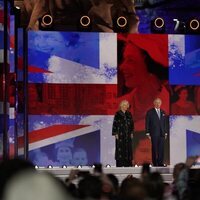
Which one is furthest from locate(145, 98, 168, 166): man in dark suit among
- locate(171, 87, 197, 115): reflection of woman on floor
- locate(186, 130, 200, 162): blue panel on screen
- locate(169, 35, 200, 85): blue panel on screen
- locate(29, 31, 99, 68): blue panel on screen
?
locate(29, 31, 99, 68): blue panel on screen

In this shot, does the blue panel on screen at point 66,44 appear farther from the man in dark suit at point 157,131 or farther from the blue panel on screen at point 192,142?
the blue panel on screen at point 192,142

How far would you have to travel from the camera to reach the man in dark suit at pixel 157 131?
12562mm

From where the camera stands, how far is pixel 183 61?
13.1 metres

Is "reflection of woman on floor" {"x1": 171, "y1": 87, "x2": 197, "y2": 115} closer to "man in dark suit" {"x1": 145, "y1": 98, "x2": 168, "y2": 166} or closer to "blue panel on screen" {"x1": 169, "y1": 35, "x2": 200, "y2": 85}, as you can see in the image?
"blue panel on screen" {"x1": 169, "y1": 35, "x2": 200, "y2": 85}

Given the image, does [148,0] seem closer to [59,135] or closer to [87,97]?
[87,97]

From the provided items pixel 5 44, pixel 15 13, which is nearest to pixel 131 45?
pixel 15 13

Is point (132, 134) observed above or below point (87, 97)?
below

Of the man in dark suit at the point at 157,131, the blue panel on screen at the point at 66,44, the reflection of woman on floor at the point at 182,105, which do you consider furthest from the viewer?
the reflection of woman on floor at the point at 182,105

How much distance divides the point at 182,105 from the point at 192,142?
946mm

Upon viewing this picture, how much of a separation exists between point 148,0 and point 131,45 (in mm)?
1617

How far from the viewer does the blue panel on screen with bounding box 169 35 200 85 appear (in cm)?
1302

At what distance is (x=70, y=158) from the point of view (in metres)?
12.7

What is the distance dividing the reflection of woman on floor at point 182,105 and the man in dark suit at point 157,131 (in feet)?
1.39

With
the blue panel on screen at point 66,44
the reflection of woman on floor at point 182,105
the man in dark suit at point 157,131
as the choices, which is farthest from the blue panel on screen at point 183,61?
the blue panel on screen at point 66,44
